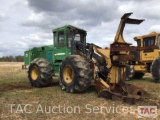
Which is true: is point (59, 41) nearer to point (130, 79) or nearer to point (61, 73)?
point (61, 73)

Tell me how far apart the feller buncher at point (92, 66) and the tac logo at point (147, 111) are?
0.59 meters

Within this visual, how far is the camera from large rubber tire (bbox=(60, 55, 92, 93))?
951cm

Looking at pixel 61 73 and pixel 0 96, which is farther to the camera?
pixel 61 73

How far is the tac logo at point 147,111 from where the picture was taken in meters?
7.12

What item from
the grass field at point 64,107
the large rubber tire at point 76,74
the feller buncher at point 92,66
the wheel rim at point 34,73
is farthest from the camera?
the wheel rim at point 34,73

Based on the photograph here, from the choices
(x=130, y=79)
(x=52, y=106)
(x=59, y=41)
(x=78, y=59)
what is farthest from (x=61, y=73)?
(x=130, y=79)

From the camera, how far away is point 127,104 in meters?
8.33

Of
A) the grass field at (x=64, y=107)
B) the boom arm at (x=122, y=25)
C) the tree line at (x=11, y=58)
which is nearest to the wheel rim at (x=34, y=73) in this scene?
the grass field at (x=64, y=107)

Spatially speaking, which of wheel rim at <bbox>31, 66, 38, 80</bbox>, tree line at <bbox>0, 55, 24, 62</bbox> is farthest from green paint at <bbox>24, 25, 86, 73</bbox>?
tree line at <bbox>0, 55, 24, 62</bbox>

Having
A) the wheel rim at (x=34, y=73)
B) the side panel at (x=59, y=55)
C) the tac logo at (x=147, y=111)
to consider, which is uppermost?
the side panel at (x=59, y=55)

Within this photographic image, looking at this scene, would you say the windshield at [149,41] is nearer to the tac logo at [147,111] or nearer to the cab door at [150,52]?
the cab door at [150,52]

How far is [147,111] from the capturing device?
7570mm

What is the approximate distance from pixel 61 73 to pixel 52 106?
114 inches

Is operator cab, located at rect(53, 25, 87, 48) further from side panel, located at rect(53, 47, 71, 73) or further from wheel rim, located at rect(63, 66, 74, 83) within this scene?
Answer: wheel rim, located at rect(63, 66, 74, 83)
